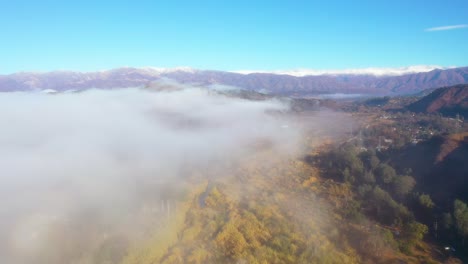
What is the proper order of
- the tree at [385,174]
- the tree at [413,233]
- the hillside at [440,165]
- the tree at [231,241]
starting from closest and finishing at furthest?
the tree at [231,241] → the tree at [413,233] → the hillside at [440,165] → the tree at [385,174]

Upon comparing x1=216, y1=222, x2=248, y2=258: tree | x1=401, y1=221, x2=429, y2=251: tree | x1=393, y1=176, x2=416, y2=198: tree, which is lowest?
x1=216, y1=222, x2=248, y2=258: tree

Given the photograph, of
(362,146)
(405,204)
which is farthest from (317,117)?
(405,204)

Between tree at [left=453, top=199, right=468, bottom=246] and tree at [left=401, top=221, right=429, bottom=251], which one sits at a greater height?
tree at [left=453, top=199, right=468, bottom=246]

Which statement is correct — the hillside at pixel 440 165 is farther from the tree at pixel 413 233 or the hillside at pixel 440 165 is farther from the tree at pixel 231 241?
the tree at pixel 231 241

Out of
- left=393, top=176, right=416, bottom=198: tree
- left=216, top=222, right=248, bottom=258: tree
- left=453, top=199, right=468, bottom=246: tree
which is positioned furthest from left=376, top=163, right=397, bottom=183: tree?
left=216, top=222, right=248, bottom=258: tree

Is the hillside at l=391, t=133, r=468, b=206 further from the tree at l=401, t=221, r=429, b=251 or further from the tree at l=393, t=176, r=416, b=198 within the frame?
the tree at l=401, t=221, r=429, b=251

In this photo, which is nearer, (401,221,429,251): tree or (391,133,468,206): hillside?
(401,221,429,251): tree

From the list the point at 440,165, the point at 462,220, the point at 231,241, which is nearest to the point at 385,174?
the point at 440,165

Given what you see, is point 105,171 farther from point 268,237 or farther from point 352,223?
point 352,223

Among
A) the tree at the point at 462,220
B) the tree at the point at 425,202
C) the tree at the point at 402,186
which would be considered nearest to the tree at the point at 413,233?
the tree at the point at 462,220
